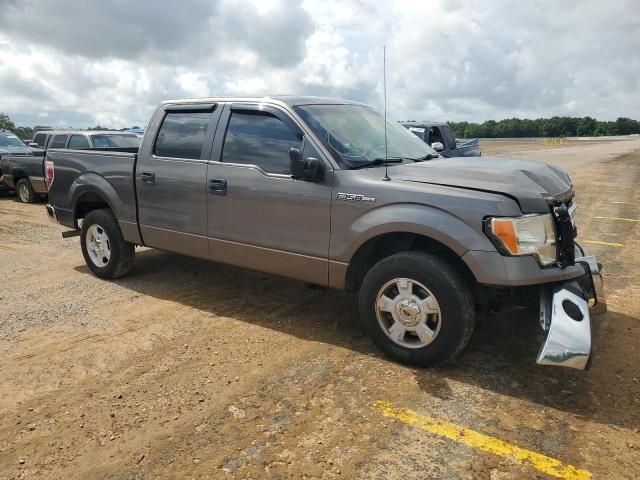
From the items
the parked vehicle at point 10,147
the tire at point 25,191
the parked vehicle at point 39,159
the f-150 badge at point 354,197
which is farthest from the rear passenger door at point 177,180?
the parked vehicle at point 10,147

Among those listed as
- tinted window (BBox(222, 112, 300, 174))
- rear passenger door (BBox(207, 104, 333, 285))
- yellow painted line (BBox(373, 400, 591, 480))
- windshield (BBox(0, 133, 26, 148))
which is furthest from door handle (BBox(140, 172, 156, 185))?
windshield (BBox(0, 133, 26, 148))

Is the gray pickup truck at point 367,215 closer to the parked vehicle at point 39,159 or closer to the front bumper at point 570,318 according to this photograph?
the front bumper at point 570,318

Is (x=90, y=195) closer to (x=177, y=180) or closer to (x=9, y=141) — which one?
(x=177, y=180)

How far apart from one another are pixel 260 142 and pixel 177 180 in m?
0.98

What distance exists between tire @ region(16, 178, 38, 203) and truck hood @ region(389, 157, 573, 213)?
11.1 m

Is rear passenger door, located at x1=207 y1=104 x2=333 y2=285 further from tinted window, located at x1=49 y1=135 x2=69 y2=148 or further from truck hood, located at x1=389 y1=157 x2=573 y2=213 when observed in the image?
tinted window, located at x1=49 y1=135 x2=69 y2=148

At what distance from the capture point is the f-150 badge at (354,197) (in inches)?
152

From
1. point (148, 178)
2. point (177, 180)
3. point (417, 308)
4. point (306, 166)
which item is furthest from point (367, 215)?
point (148, 178)

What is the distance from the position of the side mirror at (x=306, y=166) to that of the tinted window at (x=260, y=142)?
306 millimetres

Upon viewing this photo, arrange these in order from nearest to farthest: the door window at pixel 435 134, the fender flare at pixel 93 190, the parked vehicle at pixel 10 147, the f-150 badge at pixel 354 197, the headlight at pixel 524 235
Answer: the headlight at pixel 524 235 → the f-150 badge at pixel 354 197 → the fender flare at pixel 93 190 → the door window at pixel 435 134 → the parked vehicle at pixel 10 147

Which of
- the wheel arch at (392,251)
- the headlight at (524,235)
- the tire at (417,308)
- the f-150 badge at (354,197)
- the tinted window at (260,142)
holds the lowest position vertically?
the tire at (417,308)

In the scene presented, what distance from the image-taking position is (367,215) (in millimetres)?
3881

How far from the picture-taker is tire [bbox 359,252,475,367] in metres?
3.54

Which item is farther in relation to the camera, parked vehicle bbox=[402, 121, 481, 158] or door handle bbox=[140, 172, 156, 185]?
parked vehicle bbox=[402, 121, 481, 158]
